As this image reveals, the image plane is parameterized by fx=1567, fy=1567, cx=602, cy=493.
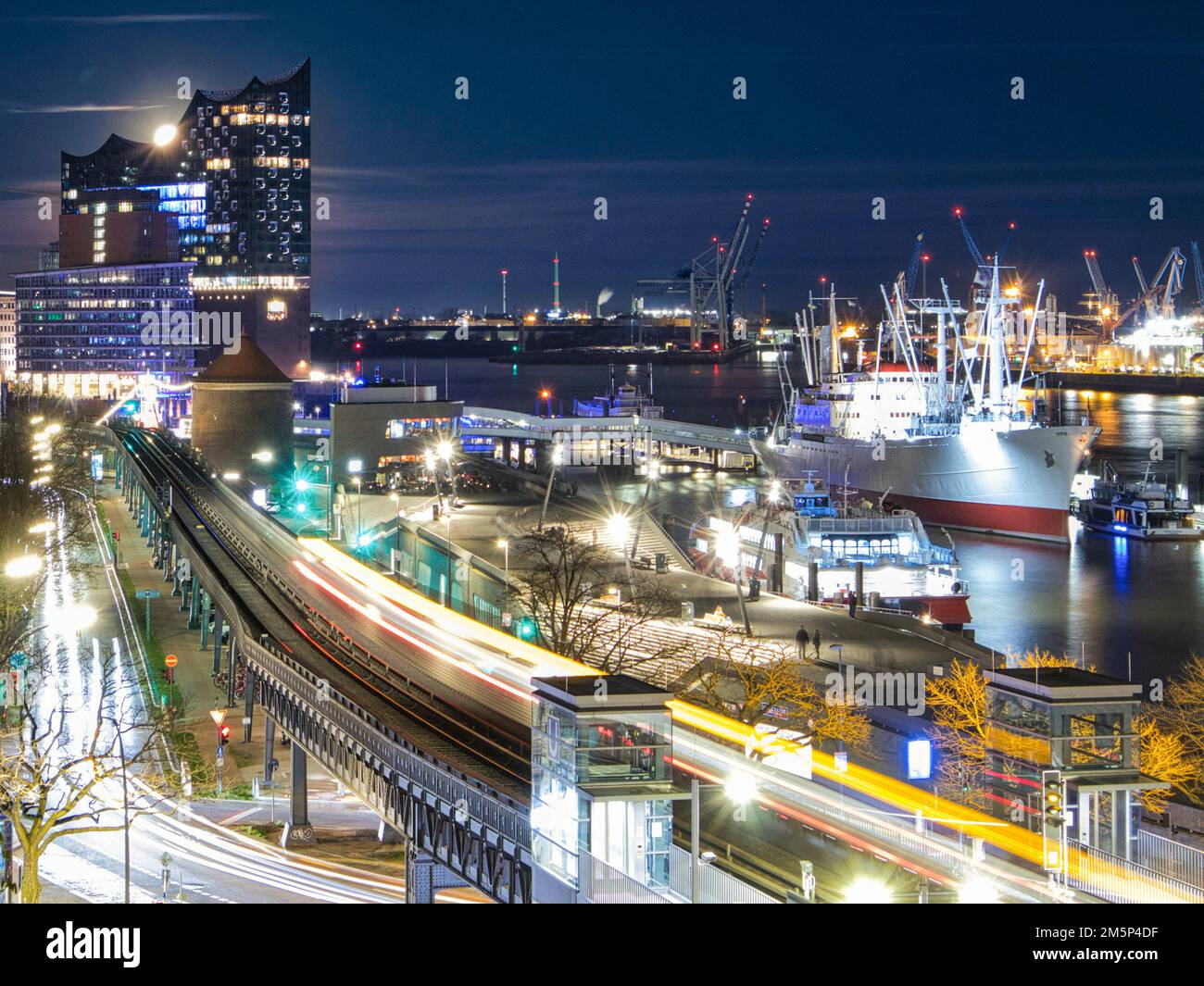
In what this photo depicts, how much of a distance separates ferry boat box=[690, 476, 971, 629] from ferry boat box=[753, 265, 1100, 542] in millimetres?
14085

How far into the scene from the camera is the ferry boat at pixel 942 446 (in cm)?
4191

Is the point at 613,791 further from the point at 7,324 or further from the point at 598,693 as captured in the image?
the point at 7,324

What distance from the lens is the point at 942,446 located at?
145ft

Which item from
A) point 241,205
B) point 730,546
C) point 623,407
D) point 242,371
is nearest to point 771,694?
point 730,546

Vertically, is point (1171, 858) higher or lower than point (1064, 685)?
lower

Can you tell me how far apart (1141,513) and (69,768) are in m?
34.9

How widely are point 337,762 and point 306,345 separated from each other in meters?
86.8

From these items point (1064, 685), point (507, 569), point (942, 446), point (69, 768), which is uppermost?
point (1064, 685)

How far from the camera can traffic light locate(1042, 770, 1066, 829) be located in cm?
716

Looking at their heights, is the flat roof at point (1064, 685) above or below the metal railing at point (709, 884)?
above

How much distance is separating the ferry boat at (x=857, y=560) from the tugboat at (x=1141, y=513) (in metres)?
14.5

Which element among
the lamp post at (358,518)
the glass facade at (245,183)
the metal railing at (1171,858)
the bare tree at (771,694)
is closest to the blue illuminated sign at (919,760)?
the bare tree at (771,694)

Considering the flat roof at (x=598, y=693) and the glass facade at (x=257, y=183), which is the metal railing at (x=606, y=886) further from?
the glass facade at (x=257, y=183)
